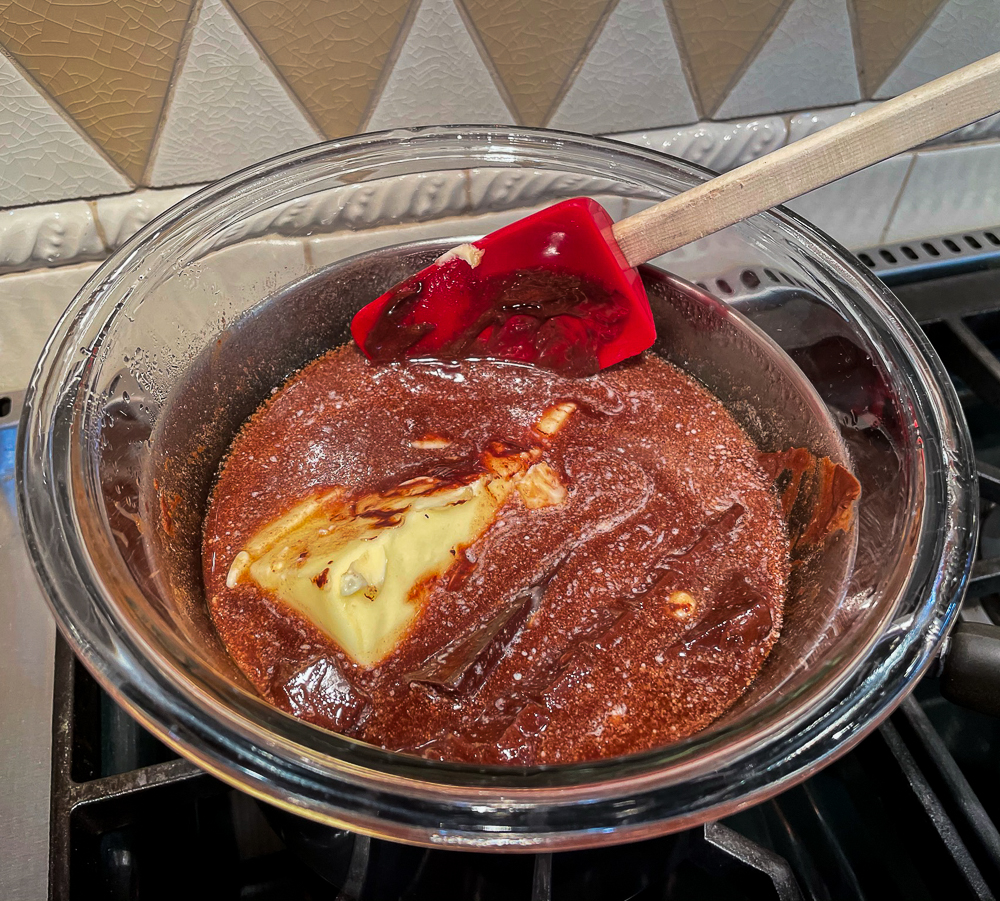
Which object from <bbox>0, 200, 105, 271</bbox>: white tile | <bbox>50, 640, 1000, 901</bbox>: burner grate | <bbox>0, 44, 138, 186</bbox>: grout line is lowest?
<bbox>50, 640, 1000, 901</bbox>: burner grate

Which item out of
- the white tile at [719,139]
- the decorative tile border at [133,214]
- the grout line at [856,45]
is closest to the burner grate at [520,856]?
the decorative tile border at [133,214]

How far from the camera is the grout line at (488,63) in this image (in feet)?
3.41

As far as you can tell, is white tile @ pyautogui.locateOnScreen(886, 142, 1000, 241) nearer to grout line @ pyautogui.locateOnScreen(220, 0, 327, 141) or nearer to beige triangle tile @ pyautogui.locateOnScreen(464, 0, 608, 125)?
beige triangle tile @ pyautogui.locateOnScreen(464, 0, 608, 125)

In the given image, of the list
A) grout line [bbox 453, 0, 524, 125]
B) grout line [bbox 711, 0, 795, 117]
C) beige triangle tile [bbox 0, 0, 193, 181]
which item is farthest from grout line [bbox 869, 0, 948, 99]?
beige triangle tile [bbox 0, 0, 193, 181]

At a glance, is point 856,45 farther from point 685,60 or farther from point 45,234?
point 45,234

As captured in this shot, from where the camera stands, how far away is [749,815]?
763 mm

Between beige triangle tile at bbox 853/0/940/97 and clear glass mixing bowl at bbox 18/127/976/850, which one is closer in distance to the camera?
clear glass mixing bowl at bbox 18/127/976/850

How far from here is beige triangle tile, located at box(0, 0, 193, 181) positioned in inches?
35.9

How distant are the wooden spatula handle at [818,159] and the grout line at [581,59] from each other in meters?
0.44

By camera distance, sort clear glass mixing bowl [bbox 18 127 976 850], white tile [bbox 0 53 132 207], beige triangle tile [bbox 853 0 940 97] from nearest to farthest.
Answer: clear glass mixing bowl [bbox 18 127 976 850]
white tile [bbox 0 53 132 207]
beige triangle tile [bbox 853 0 940 97]

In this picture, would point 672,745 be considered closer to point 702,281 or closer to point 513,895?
point 513,895

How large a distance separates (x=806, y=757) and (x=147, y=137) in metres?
1.08

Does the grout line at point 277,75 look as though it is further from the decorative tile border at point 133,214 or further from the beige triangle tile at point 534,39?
the beige triangle tile at point 534,39

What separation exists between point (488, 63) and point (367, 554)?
78 cm
